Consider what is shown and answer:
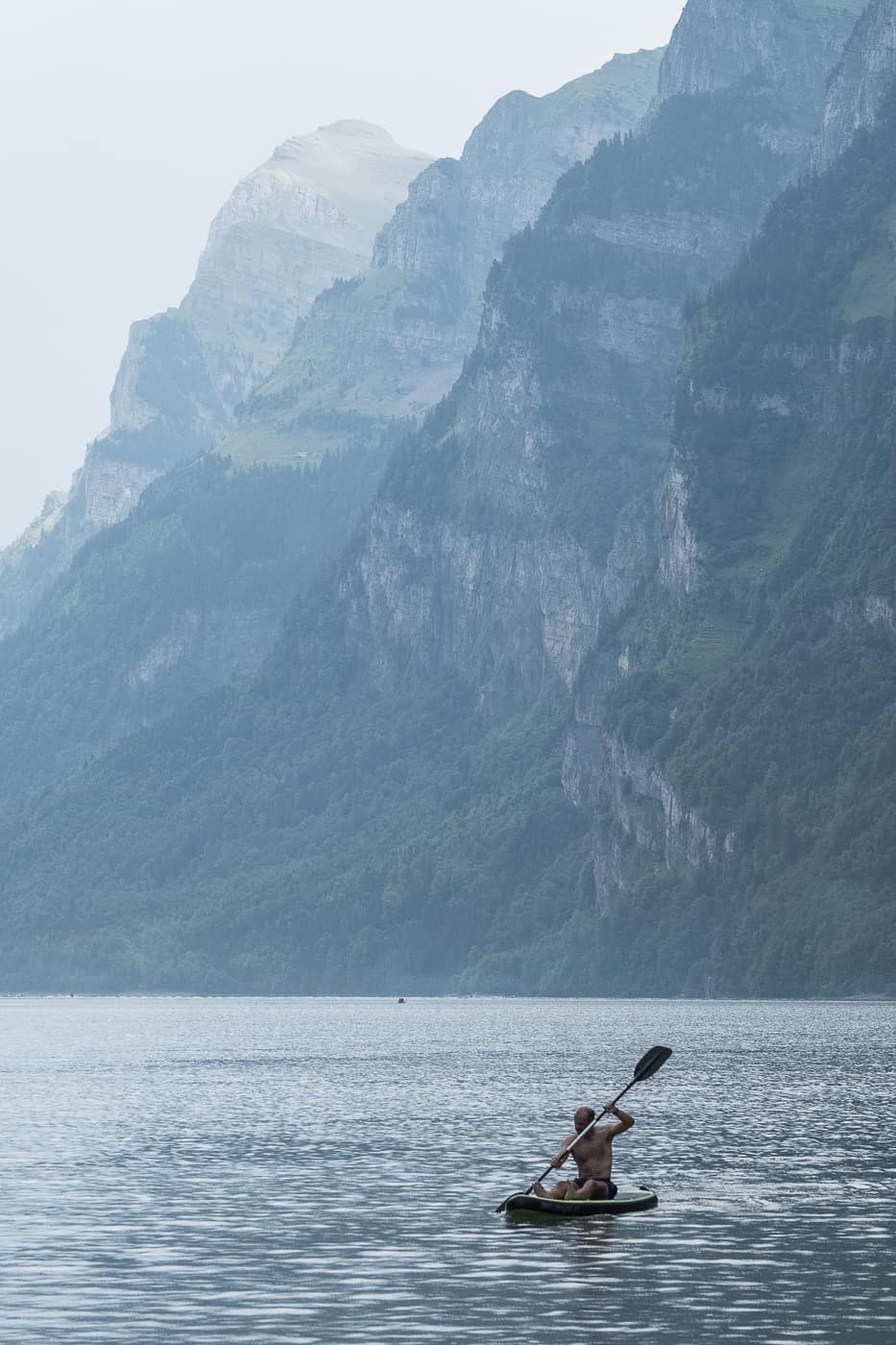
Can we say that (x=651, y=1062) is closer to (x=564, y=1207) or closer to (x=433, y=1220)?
(x=433, y=1220)

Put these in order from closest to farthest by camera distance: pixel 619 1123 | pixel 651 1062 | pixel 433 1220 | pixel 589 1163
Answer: pixel 589 1163
pixel 619 1123
pixel 433 1220
pixel 651 1062

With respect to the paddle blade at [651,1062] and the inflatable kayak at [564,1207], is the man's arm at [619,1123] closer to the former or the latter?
the inflatable kayak at [564,1207]

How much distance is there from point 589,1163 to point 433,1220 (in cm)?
525

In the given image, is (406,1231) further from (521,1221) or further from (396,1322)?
(396,1322)

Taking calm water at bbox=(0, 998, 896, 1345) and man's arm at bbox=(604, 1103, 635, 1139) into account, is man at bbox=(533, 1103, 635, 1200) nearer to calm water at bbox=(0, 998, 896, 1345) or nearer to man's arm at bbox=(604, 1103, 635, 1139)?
man's arm at bbox=(604, 1103, 635, 1139)

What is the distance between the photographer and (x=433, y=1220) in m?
82.6

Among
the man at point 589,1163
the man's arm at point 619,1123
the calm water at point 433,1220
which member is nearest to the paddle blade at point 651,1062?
the calm water at point 433,1220

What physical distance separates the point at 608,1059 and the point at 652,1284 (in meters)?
106

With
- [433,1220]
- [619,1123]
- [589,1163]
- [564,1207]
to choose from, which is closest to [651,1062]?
[619,1123]

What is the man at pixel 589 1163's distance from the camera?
3172 inches

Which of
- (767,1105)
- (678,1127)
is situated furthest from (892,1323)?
(767,1105)

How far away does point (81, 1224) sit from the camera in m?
82.9

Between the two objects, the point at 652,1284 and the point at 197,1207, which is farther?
the point at 197,1207

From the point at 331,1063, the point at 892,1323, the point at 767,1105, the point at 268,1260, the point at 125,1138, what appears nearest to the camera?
the point at 892,1323
